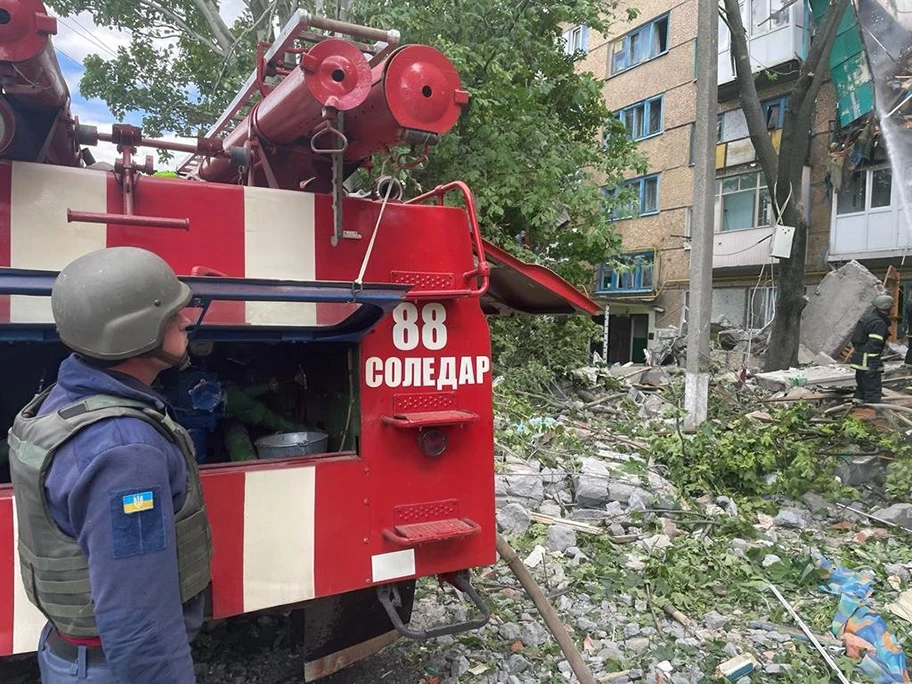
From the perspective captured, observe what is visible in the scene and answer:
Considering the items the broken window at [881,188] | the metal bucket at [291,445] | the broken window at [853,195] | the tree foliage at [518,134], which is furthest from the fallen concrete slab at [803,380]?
the metal bucket at [291,445]

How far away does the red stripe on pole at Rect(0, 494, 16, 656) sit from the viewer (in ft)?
6.51

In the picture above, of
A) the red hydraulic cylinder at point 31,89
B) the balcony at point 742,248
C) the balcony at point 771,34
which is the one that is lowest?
the red hydraulic cylinder at point 31,89

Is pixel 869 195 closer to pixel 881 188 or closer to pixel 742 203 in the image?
pixel 881 188

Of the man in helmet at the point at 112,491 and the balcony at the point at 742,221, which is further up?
the balcony at the point at 742,221

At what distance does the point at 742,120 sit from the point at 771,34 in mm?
2592

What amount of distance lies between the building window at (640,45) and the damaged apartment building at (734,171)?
0.05 m

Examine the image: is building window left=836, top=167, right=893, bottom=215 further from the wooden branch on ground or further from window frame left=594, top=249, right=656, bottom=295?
the wooden branch on ground

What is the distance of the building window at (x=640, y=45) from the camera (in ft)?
80.2

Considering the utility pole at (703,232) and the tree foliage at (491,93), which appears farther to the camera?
the tree foliage at (491,93)

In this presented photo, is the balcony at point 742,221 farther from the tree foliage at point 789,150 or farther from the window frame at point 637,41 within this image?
the tree foliage at point 789,150

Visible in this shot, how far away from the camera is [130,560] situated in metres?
1.48

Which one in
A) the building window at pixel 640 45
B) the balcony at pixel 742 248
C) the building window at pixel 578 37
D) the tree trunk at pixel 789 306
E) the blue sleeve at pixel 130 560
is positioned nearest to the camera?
the blue sleeve at pixel 130 560

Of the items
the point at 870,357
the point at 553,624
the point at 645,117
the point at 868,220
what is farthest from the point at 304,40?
the point at 645,117

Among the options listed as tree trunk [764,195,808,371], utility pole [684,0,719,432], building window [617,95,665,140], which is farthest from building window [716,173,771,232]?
utility pole [684,0,719,432]
